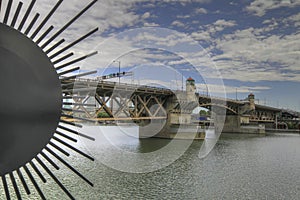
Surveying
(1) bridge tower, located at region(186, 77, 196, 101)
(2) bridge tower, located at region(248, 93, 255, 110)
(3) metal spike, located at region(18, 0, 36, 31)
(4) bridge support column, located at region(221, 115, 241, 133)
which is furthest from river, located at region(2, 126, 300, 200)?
(2) bridge tower, located at region(248, 93, 255, 110)

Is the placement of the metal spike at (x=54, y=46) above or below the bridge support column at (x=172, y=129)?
above

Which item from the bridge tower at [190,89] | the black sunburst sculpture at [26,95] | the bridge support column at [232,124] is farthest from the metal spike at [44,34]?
the bridge support column at [232,124]

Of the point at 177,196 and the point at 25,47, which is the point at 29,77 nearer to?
the point at 25,47

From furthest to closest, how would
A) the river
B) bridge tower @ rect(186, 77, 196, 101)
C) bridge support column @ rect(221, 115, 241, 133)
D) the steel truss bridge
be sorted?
bridge support column @ rect(221, 115, 241, 133) → bridge tower @ rect(186, 77, 196, 101) → the steel truss bridge → the river

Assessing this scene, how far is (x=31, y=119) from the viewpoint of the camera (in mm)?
2133

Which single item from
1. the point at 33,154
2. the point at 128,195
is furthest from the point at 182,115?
the point at 33,154

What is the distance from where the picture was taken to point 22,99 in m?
2.11

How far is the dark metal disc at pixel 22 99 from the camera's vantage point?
2.05 m

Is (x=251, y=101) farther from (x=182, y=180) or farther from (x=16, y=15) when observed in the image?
(x=16, y=15)

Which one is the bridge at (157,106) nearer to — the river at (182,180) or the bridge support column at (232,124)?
the bridge support column at (232,124)

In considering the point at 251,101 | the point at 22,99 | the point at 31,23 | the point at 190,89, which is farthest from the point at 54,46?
the point at 251,101

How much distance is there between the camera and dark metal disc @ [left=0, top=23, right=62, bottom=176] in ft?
6.73

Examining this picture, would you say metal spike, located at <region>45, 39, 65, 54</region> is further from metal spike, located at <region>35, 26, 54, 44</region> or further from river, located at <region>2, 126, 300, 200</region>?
river, located at <region>2, 126, 300, 200</region>

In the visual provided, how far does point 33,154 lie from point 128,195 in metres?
11.4
